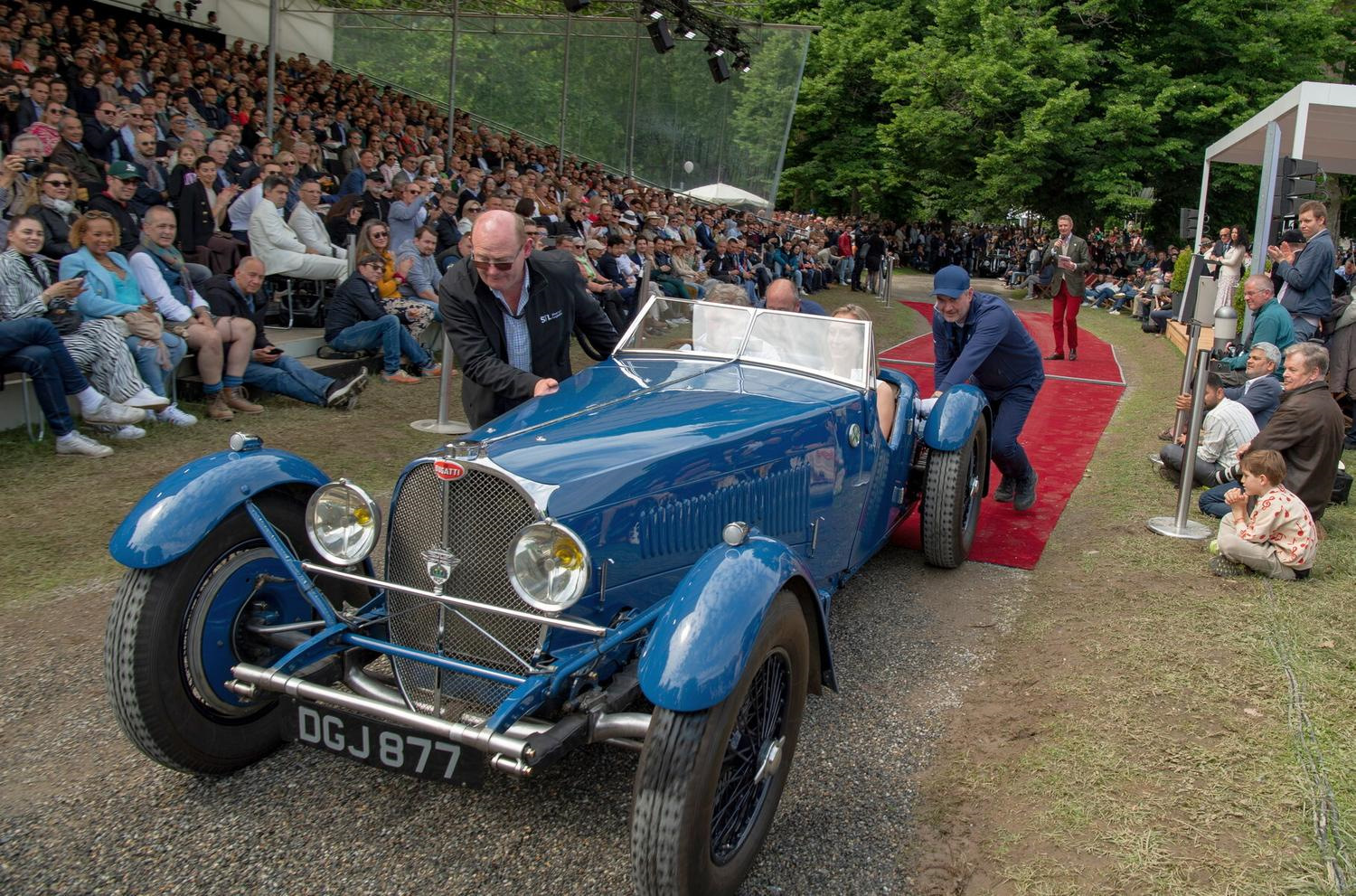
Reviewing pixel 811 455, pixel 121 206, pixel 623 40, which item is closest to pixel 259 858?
pixel 811 455

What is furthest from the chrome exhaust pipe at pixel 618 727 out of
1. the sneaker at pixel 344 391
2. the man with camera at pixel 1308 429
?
the sneaker at pixel 344 391

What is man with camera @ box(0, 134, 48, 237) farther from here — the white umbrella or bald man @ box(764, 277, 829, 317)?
the white umbrella

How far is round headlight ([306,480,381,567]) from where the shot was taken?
3.24m

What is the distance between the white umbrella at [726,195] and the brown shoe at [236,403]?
18192mm

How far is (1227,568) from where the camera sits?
5.68 m

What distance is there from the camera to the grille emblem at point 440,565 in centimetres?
315

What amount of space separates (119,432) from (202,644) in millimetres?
4382

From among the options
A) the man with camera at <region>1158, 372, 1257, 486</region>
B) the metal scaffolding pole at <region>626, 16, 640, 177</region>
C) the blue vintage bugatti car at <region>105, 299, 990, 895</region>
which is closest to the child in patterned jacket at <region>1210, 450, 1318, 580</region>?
the man with camera at <region>1158, 372, 1257, 486</region>

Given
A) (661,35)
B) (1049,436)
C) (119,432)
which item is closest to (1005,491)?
(1049,436)

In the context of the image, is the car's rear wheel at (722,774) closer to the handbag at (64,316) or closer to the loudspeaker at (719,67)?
the handbag at (64,316)

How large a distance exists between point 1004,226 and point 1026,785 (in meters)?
48.3

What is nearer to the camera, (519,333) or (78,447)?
(519,333)

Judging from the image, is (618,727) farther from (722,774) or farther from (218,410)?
(218,410)

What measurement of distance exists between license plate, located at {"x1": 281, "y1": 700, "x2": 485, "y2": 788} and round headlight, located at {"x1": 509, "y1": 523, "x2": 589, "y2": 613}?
18.5 inches
